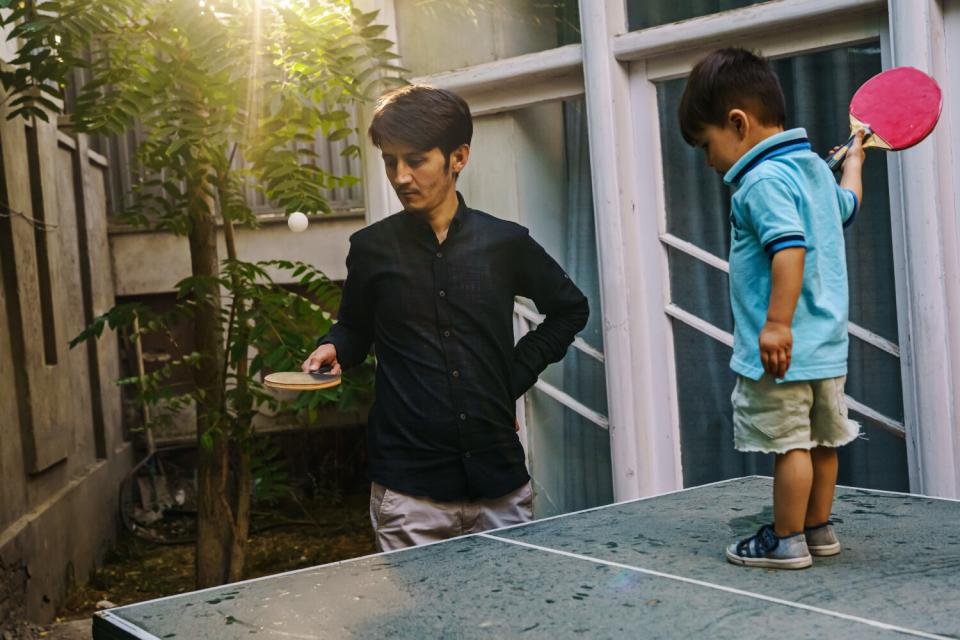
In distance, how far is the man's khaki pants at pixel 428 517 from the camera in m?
2.62

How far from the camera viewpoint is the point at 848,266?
337 centimetres

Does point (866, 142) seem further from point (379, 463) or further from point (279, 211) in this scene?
point (279, 211)

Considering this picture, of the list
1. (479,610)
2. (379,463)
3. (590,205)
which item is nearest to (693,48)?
(590,205)

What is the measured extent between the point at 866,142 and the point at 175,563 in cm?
580

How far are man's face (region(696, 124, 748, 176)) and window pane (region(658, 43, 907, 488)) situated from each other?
1.40 m

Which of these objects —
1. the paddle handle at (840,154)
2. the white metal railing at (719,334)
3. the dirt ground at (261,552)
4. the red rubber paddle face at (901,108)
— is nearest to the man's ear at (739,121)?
the paddle handle at (840,154)

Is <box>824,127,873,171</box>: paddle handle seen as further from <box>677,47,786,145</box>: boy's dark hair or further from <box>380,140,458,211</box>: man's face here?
<box>380,140,458,211</box>: man's face

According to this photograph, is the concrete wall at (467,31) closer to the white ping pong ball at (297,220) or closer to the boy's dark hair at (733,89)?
the white ping pong ball at (297,220)

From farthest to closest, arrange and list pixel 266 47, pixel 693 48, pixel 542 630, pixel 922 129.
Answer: pixel 266 47 → pixel 693 48 → pixel 922 129 → pixel 542 630

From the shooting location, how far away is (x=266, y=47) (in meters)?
3.91

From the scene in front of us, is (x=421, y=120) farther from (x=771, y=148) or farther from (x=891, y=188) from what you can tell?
(x=891, y=188)

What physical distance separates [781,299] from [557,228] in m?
2.25

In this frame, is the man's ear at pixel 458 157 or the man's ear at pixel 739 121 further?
the man's ear at pixel 458 157

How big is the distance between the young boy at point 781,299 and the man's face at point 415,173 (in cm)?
73
